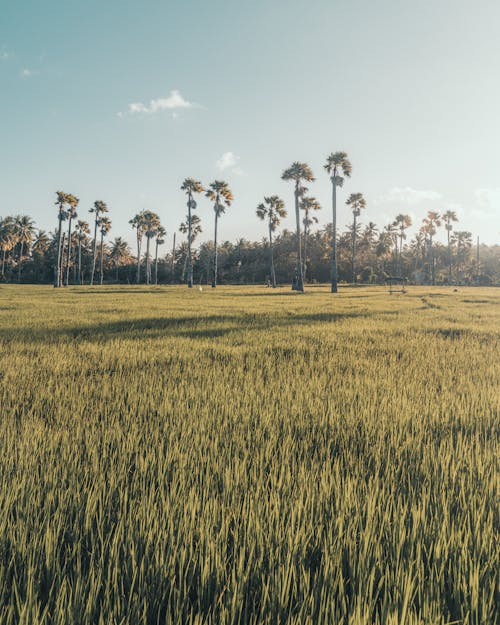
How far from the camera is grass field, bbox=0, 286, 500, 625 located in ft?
3.79

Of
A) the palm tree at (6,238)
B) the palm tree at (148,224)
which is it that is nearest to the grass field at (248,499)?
the palm tree at (148,224)

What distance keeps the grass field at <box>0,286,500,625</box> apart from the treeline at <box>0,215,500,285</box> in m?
67.5

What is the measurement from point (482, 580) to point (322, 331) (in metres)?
7.89

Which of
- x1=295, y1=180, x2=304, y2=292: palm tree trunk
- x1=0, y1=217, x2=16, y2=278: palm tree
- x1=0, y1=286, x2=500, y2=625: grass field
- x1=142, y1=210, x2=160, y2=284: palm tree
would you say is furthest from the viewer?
x1=0, y1=217, x2=16, y2=278: palm tree

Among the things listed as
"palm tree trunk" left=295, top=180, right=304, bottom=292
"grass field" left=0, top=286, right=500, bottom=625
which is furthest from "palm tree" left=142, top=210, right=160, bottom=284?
"grass field" left=0, top=286, right=500, bottom=625

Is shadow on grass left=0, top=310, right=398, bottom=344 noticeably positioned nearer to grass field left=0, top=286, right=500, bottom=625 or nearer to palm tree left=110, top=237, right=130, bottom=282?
grass field left=0, top=286, right=500, bottom=625

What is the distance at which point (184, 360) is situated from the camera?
555cm

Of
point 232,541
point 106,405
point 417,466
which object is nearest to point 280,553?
point 232,541

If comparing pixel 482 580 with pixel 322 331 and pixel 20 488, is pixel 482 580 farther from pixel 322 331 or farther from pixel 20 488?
pixel 322 331

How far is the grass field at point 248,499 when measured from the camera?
116cm

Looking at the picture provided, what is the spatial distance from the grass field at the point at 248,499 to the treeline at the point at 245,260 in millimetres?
67519

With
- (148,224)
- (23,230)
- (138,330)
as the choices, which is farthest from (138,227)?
(138,330)

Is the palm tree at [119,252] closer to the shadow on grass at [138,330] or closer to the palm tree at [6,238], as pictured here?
the palm tree at [6,238]

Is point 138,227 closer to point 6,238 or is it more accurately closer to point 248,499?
point 6,238
